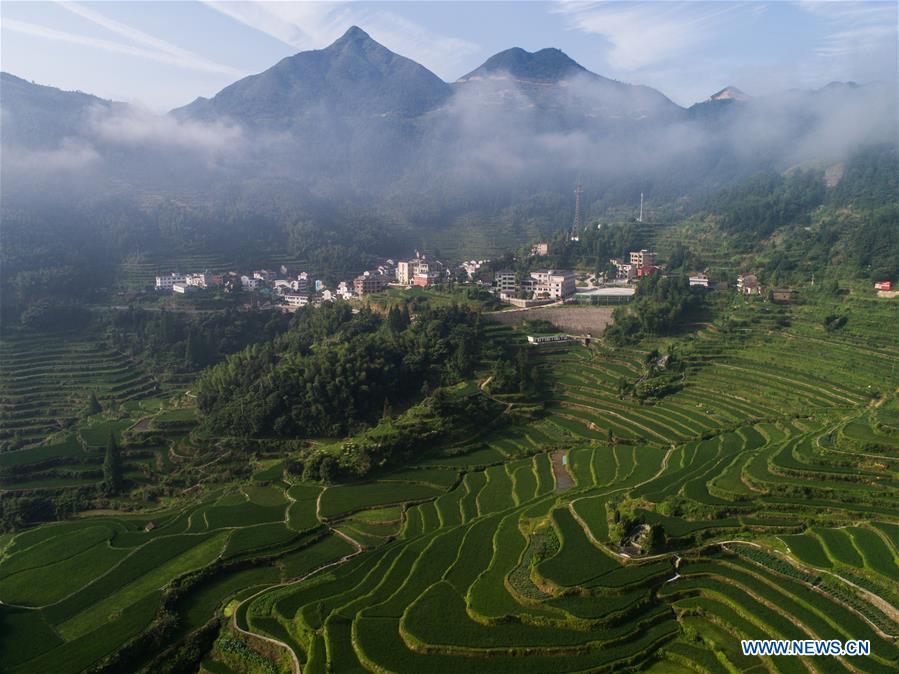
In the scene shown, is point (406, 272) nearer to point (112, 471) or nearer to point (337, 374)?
point (337, 374)

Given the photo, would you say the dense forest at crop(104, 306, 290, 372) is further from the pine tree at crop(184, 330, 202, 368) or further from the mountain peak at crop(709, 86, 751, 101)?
the mountain peak at crop(709, 86, 751, 101)

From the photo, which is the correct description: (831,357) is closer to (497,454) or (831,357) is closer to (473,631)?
(497,454)

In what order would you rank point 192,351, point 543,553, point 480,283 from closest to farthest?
point 543,553, point 192,351, point 480,283

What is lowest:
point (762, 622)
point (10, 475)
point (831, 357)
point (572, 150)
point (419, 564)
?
point (10, 475)

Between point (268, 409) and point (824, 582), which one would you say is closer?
point (824, 582)

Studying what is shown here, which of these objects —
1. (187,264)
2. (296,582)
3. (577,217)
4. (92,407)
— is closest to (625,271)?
(577,217)

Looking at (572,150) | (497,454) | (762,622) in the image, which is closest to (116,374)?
(497,454)

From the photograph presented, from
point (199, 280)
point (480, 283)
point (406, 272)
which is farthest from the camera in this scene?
point (406, 272)
